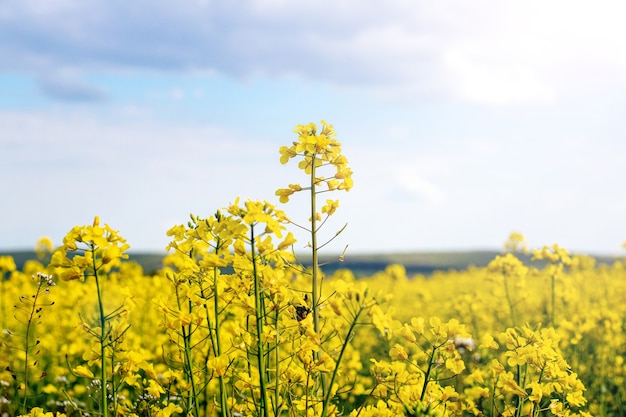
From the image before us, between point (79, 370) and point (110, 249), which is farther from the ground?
point (110, 249)

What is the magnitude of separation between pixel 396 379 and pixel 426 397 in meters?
0.14

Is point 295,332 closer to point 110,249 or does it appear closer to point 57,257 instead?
point 110,249

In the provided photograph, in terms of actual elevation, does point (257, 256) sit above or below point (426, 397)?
above

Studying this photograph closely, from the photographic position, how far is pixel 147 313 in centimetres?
809

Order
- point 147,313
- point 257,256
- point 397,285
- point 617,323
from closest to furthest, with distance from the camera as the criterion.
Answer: point 257,256
point 617,323
point 147,313
point 397,285

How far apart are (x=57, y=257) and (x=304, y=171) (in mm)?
1056

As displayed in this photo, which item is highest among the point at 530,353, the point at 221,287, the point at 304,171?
the point at 304,171

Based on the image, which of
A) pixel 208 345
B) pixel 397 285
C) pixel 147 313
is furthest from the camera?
pixel 397 285

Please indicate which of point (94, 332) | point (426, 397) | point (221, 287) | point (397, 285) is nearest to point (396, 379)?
point (426, 397)

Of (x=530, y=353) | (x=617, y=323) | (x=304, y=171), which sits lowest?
(x=617, y=323)

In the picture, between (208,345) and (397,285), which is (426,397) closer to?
(208,345)

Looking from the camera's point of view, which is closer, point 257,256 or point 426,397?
point 257,256

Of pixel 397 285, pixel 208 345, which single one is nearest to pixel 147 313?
pixel 208 345

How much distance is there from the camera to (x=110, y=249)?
256 cm
